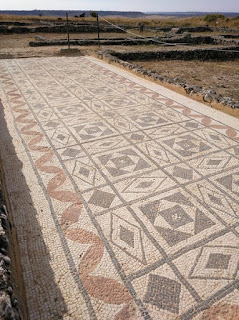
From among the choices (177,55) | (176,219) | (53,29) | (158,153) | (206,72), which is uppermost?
(53,29)

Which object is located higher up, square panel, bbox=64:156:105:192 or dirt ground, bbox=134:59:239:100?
dirt ground, bbox=134:59:239:100

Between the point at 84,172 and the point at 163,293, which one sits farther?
the point at 84,172

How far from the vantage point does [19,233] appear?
6.03 ft

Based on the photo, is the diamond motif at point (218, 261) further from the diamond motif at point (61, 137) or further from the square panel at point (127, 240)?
the diamond motif at point (61, 137)

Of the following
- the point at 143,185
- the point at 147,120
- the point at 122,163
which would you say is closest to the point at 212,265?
the point at 143,185

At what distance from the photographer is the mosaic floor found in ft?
4.75

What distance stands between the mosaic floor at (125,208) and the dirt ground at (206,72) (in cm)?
212

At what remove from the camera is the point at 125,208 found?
82.0 inches

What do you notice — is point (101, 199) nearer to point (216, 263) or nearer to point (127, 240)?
point (127, 240)

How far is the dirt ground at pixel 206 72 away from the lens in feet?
19.4

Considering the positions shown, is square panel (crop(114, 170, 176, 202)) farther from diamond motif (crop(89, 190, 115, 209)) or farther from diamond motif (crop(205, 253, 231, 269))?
diamond motif (crop(205, 253, 231, 269))

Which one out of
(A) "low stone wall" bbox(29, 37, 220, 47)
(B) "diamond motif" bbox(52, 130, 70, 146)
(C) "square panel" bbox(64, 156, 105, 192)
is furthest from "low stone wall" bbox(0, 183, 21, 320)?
(A) "low stone wall" bbox(29, 37, 220, 47)

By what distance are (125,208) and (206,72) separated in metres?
6.49

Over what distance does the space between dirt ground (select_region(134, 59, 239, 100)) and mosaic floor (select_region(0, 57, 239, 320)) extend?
2121 mm
